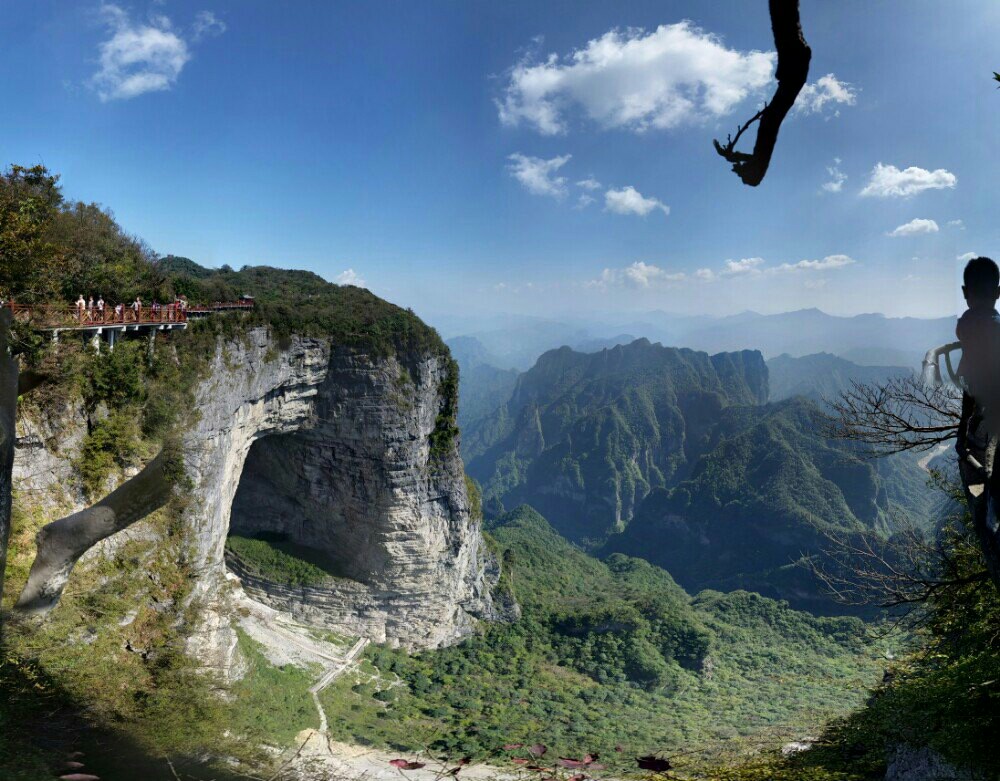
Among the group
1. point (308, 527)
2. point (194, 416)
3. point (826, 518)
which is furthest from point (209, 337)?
point (826, 518)

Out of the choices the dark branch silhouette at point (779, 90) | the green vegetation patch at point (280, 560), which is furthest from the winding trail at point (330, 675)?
the dark branch silhouette at point (779, 90)

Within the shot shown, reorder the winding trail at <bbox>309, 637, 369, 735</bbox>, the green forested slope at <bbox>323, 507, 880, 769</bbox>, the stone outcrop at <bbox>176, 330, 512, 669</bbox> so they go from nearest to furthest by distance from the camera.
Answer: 1. the winding trail at <bbox>309, 637, 369, 735</bbox>
2. the green forested slope at <bbox>323, 507, 880, 769</bbox>
3. the stone outcrop at <bbox>176, 330, 512, 669</bbox>

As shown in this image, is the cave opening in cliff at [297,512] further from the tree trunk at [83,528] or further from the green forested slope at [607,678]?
the tree trunk at [83,528]

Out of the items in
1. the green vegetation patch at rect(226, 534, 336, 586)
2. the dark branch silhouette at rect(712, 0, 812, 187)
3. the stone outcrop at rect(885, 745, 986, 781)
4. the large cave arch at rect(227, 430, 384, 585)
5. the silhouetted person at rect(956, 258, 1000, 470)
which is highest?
the dark branch silhouette at rect(712, 0, 812, 187)

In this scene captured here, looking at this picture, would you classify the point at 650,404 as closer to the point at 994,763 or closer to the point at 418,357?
the point at 418,357

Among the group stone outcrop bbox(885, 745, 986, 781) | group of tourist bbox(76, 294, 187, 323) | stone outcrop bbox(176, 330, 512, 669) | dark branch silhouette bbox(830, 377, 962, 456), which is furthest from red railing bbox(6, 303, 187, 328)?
stone outcrop bbox(885, 745, 986, 781)

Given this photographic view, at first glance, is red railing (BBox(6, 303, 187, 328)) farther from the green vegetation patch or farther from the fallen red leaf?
the green vegetation patch

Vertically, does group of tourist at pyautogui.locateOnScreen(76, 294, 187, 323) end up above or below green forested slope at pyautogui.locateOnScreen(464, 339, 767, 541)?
above

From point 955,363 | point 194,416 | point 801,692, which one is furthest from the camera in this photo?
point 801,692
